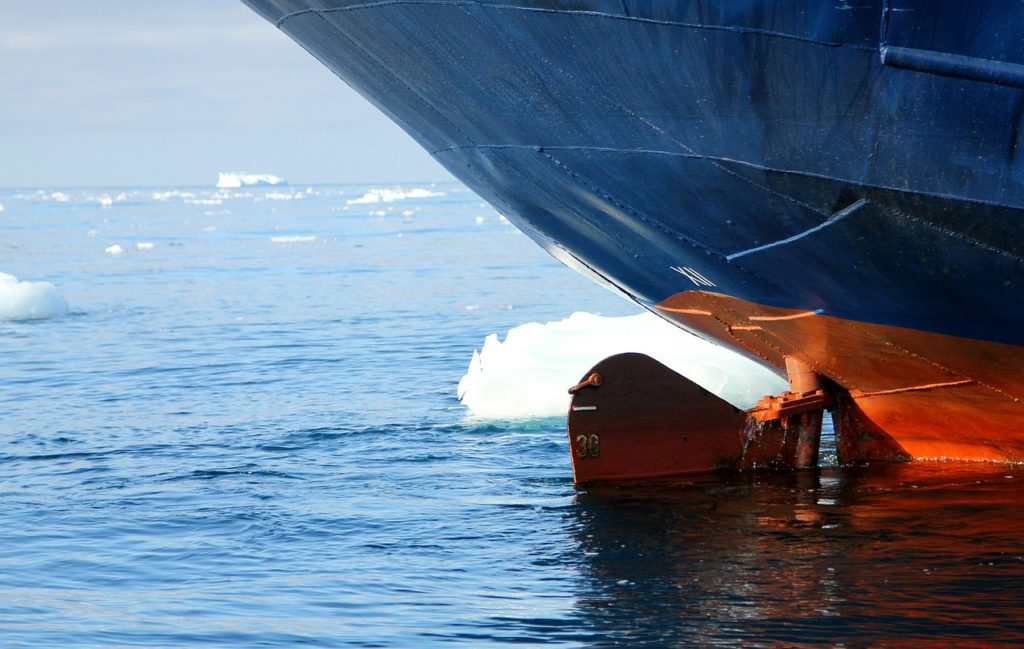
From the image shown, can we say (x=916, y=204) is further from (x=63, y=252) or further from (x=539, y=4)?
(x=63, y=252)

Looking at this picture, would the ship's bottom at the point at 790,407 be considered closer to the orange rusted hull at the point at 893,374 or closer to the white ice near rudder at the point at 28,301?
the orange rusted hull at the point at 893,374

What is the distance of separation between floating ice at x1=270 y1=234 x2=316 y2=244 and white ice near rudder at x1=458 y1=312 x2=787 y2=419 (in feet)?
93.4

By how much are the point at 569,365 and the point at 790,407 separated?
11.7 ft

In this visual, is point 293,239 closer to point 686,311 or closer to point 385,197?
point 686,311

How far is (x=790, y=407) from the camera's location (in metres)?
6.46

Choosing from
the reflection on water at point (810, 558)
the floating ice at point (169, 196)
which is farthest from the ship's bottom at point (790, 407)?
the floating ice at point (169, 196)

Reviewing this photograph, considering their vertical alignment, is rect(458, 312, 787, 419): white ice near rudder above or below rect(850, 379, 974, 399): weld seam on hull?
above

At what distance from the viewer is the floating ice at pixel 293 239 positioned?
39.0 m

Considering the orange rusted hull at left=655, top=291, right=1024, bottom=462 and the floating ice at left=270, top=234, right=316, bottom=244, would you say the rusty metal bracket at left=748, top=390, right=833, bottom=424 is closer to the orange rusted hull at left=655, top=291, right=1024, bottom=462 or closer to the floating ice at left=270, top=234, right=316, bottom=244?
the orange rusted hull at left=655, top=291, right=1024, bottom=462

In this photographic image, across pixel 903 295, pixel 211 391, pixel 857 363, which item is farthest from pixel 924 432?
pixel 211 391

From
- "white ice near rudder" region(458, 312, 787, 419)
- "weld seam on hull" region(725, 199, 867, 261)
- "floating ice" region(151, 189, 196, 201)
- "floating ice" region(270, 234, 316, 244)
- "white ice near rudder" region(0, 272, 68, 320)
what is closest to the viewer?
"weld seam on hull" region(725, 199, 867, 261)

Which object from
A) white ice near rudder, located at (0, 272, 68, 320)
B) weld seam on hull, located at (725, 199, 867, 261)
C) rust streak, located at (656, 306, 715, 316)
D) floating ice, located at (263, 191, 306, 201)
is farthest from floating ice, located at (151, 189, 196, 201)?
weld seam on hull, located at (725, 199, 867, 261)

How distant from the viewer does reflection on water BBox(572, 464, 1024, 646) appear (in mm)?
4391

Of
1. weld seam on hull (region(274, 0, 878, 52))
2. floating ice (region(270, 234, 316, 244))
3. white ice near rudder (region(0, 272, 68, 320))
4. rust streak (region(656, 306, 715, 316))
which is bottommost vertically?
rust streak (region(656, 306, 715, 316))
